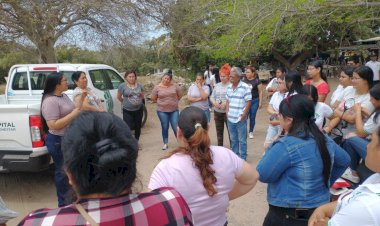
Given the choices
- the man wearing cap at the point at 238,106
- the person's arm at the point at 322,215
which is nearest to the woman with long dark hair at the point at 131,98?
the man wearing cap at the point at 238,106

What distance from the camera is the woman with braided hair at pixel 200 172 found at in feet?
6.31

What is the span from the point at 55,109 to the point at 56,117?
0.09 meters

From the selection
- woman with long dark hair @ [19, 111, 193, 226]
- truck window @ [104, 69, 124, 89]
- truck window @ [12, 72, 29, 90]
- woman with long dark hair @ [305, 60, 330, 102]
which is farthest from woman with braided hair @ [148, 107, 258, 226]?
truck window @ [104, 69, 124, 89]

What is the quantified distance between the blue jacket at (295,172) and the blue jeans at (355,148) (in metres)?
1.47

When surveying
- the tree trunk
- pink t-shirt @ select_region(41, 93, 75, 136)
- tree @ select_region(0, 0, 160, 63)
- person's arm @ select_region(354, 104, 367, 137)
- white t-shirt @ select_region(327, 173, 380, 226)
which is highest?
tree @ select_region(0, 0, 160, 63)

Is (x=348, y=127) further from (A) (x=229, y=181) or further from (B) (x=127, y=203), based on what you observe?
(B) (x=127, y=203)

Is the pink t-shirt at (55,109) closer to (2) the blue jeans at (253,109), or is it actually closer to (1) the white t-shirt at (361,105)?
(1) the white t-shirt at (361,105)

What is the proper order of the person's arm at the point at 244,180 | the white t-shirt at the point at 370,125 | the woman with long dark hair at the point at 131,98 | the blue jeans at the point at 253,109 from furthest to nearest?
the blue jeans at the point at 253,109 → the woman with long dark hair at the point at 131,98 → the white t-shirt at the point at 370,125 → the person's arm at the point at 244,180

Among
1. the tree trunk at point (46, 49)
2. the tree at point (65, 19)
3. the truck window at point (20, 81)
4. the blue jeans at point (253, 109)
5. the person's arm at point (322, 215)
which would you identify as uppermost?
the tree at point (65, 19)

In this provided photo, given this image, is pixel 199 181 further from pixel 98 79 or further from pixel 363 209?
pixel 98 79

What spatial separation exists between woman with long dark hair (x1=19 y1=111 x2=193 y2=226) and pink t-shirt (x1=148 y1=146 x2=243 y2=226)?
595mm

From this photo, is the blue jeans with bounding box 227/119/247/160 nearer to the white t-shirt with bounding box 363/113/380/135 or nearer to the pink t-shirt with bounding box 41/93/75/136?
the white t-shirt with bounding box 363/113/380/135

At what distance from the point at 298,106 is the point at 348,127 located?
7.21 feet

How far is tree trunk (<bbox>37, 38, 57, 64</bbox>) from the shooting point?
14.1 metres
